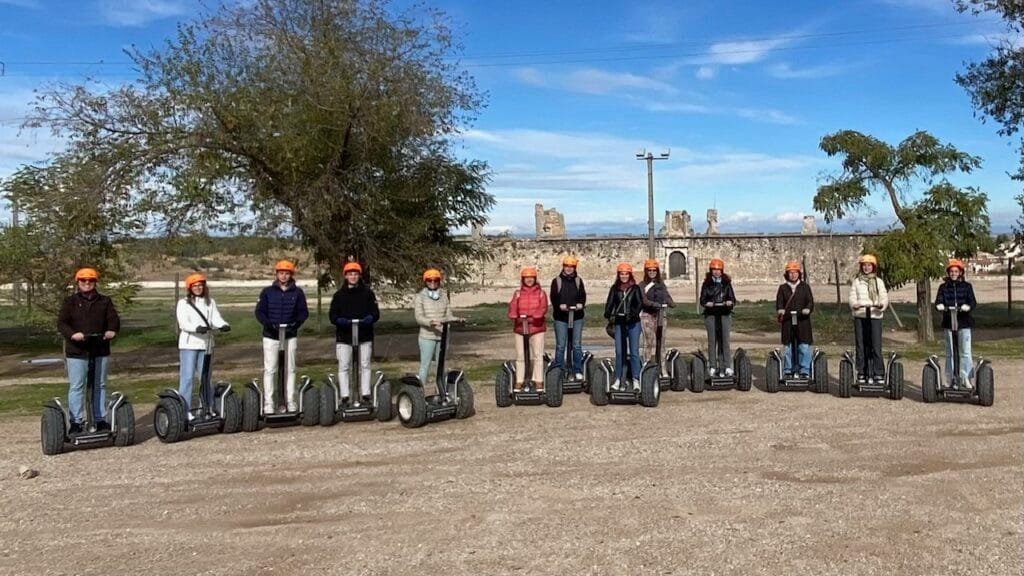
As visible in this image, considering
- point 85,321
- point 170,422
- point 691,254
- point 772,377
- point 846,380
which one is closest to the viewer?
point 85,321

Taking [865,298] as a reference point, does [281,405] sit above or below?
below

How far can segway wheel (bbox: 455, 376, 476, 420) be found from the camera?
10062 millimetres

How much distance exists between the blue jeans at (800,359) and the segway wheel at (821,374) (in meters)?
0.22

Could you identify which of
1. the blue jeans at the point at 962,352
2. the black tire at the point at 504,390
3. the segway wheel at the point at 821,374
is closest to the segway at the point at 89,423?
the black tire at the point at 504,390

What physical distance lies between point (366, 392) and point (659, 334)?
4.33 meters

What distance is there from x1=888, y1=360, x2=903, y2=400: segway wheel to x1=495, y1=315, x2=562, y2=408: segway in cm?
419

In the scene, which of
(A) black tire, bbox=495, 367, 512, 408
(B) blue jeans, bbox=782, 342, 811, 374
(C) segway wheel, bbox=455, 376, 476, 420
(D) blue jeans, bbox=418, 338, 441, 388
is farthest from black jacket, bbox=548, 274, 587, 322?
(B) blue jeans, bbox=782, 342, 811, 374

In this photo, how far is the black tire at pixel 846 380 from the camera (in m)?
11.0

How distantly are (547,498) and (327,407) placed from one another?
3794 millimetres

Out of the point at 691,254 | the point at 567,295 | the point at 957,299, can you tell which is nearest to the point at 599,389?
the point at 567,295

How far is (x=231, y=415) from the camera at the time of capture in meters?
9.43

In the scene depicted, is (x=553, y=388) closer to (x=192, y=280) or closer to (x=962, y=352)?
(x=192, y=280)

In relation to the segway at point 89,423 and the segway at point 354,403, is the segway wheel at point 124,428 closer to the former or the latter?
the segway at point 89,423

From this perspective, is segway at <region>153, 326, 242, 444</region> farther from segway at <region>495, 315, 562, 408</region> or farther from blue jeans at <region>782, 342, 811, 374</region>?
blue jeans at <region>782, 342, 811, 374</region>
